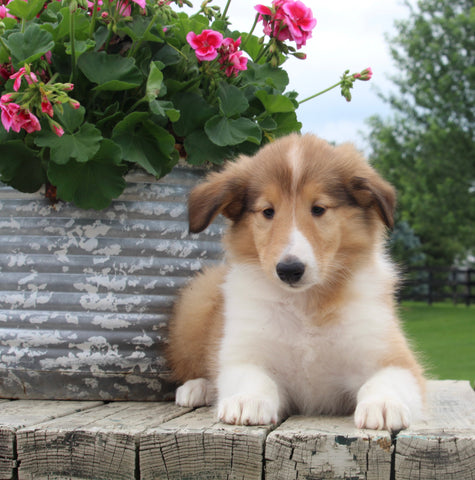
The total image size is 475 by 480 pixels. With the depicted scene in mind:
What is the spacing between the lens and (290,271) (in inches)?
96.6

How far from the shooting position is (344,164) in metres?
2.73

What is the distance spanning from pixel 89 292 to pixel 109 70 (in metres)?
0.92

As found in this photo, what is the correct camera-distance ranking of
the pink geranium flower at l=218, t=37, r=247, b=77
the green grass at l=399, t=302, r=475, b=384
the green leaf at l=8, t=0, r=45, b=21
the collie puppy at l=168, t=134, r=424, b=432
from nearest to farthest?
the collie puppy at l=168, t=134, r=424, b=432
the green leaf at l=8, t=0, r=45, b=21
the pink geranium flower at l=218, t=37, r=247, b=77
the green grass at l=399, t=302, r=475, b=384

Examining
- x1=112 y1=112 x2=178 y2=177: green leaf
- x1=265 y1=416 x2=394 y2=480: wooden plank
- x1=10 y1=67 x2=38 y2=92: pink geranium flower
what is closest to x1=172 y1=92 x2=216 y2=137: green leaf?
x1=112 y1=112 x2=178 y2=177: green leaf

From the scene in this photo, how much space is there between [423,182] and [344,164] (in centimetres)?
2080

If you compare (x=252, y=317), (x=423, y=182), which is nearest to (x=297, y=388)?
(x=252, y=317)

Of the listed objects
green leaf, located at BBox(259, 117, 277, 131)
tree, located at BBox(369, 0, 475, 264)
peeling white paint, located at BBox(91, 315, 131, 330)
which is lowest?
→ peeling white paint, located at BBox(91, 315, 131, 330)

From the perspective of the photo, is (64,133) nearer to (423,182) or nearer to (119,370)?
(119,370)

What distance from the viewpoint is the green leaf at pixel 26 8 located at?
9.40 ft

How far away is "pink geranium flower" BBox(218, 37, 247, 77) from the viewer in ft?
9.76

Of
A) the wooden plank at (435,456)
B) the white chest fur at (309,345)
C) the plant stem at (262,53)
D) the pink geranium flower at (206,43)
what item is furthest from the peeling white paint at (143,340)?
the plant stem at (262,53)

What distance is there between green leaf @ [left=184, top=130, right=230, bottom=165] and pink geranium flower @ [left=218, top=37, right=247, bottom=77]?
311mm

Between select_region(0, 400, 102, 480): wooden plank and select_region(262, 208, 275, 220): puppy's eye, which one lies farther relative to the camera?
select_region(262, 208, 275, 220): puppy's eye

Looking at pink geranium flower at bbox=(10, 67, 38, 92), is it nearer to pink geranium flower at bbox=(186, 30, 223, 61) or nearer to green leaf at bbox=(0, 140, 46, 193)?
green leaf at bbox=(0, 140, 46, 193)
